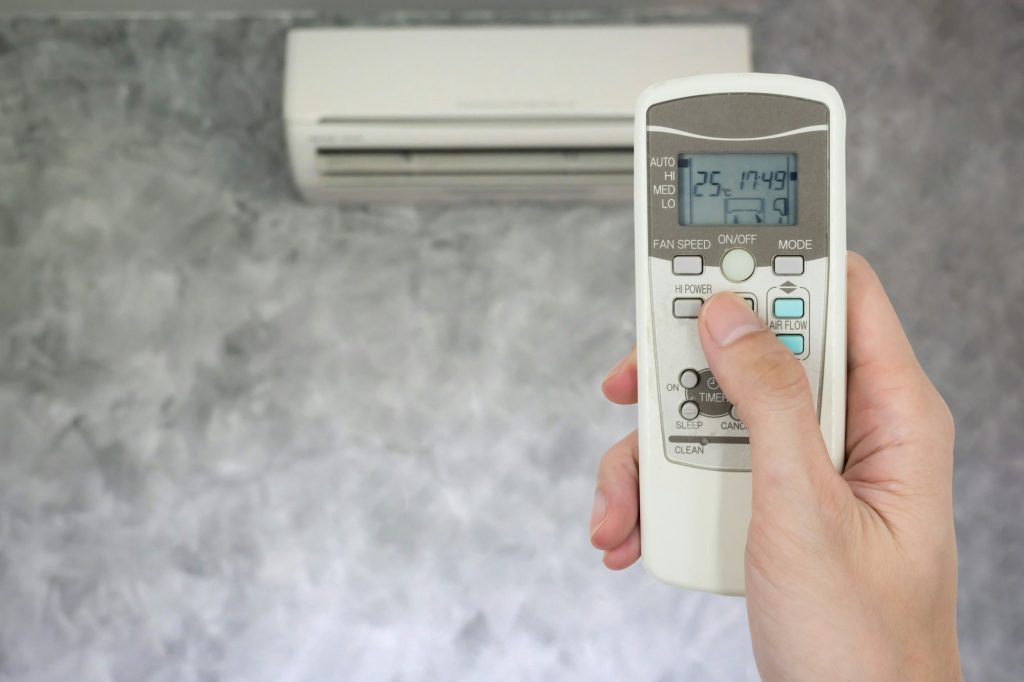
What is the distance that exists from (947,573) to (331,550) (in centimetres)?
122

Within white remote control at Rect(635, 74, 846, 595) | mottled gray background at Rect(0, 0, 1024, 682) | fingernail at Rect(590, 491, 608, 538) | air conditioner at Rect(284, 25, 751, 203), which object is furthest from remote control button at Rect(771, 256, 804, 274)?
mottled gray background at Rect(0, 0, 1024, 682)

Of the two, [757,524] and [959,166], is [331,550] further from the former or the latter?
[959,166]

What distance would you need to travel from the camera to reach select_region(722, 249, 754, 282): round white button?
2.46ft

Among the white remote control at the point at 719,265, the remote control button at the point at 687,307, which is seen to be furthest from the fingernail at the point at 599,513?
the remote control button at the point at 687,307

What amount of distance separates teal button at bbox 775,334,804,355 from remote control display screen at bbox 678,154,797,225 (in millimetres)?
97

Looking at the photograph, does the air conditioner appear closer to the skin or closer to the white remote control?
the white remote control

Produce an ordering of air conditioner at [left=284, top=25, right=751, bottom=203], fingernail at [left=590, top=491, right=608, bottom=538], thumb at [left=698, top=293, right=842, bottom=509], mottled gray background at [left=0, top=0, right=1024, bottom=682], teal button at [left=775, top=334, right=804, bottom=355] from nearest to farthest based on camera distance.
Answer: thumb at [left=698, top=293, right=842, bottom=509]
teal button at [left=775, top=334, right=804, bottom=355]
fingernail at [left=590, top=491, right=608, bottom=538]
air conditioner at [left=284, top=25, right=751, bottom=203]
mottled gray background at [left=0, top=0, right=1024, bottom=682]

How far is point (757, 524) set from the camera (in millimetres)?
660

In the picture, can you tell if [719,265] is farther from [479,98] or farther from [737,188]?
[479,98]

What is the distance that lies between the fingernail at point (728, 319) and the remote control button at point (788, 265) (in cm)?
5

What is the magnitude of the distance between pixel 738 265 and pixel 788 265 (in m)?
0.04

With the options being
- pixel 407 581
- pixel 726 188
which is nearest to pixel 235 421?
pixel 407 581

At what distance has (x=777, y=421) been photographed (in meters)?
0.64

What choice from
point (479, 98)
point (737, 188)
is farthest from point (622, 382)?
point (479, 98)
